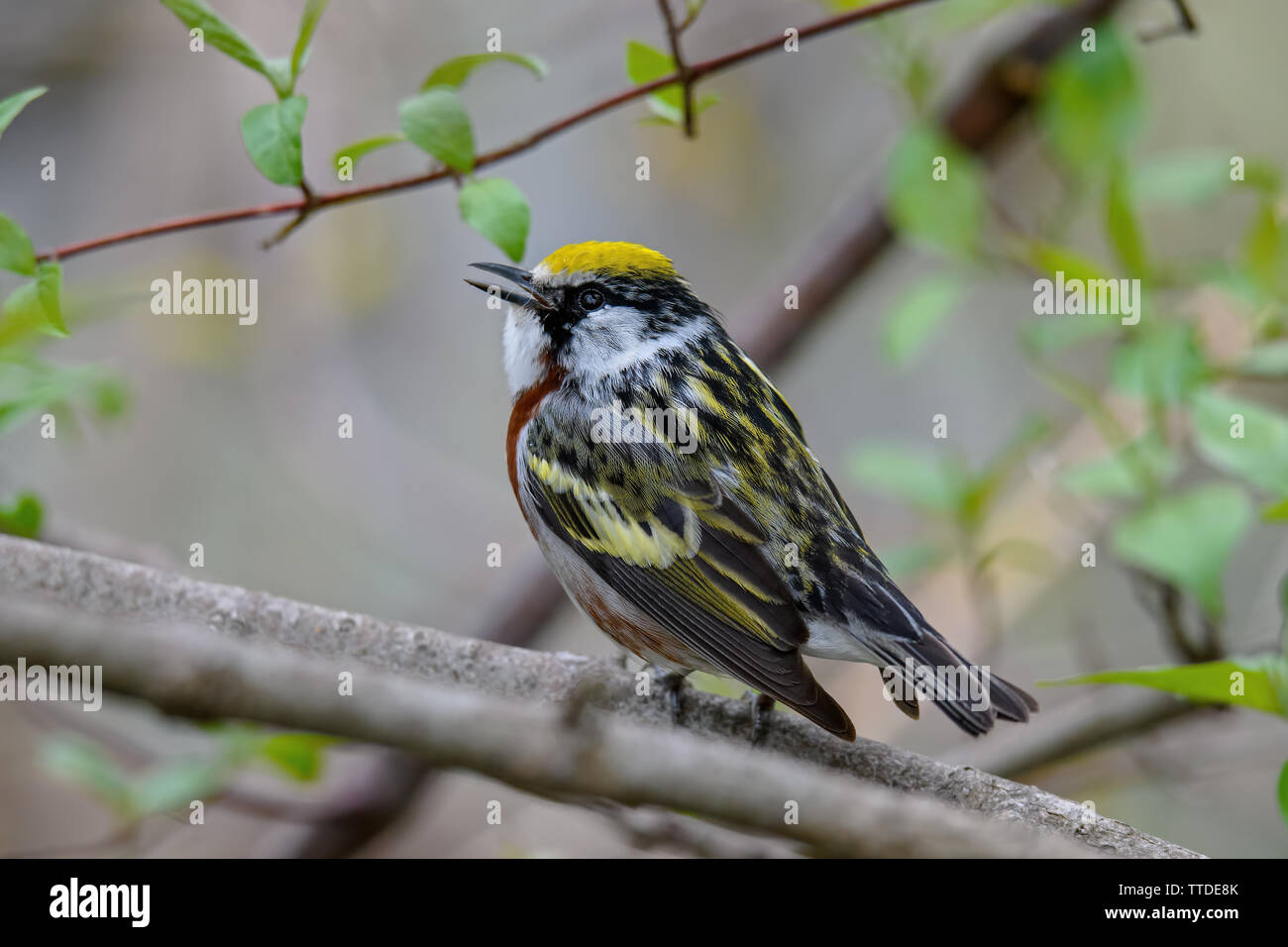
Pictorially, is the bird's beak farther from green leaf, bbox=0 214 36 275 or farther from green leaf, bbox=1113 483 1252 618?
green leaf, bbox=1113 483 1252 618

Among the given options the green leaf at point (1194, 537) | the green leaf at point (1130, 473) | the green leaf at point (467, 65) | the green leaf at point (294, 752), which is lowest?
the green leaf at point (294, 752)

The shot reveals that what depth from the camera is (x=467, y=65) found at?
260cm

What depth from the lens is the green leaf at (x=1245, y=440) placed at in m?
2.72

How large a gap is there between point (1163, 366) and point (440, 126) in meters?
2.06

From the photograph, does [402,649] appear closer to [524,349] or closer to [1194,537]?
[524,349]

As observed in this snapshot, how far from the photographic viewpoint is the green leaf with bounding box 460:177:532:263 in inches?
94.5

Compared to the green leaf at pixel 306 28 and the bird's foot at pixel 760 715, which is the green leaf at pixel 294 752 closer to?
the bird's foot at pixel 760 715

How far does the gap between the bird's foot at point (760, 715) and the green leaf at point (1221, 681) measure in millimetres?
1168

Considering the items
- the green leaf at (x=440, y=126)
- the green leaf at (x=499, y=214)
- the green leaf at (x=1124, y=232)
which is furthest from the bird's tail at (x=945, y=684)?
the green leaf at (x=440, y=126)

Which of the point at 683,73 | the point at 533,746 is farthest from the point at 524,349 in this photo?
the point at 533,746

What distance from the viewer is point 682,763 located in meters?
1.52

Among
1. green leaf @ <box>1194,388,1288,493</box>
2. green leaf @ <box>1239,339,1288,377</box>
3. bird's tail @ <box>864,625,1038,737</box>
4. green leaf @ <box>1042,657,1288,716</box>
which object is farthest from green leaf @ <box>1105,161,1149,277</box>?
green leaf @ <box>1042,657,1288,716</box>

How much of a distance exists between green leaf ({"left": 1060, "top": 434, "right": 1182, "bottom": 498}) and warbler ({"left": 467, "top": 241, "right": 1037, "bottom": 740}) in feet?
2.09
